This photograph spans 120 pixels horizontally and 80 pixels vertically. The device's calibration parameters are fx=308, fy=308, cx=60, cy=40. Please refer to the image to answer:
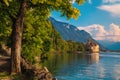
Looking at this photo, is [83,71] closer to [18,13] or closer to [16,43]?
[16,43]

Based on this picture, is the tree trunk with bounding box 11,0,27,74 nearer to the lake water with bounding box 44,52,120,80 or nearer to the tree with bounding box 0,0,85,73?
the tree with bounding box 0,0,85,73

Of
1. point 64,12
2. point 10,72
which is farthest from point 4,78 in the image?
point 64,12

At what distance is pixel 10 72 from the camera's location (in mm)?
33594

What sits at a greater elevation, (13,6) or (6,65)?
(13,6)

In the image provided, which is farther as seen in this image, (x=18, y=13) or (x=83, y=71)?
(x=83, y=71)

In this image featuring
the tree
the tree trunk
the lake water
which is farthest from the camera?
the lake water

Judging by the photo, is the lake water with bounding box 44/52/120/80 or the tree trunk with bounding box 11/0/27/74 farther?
the lake water with bounding box 44/52/120/80

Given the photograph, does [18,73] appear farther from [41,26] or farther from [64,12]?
[41,26]

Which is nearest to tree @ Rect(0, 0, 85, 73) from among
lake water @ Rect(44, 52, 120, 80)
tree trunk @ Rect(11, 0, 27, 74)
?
tree trunk @ Rect(11, 0, 27, 74)

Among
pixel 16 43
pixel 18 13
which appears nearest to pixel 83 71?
pixel 16 43

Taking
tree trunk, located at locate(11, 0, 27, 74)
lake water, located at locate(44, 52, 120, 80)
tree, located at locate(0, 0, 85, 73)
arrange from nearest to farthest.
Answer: tree, located at locate(0, 0, 85, 73)
tree trunk, located at locate(11, 0, 27, 74)
lake water, located at locate(44, 52, 120, 80)

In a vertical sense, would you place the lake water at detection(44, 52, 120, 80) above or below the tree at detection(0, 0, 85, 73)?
below

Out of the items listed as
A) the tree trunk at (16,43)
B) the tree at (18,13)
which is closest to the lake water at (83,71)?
the tree trunk at (16,43)

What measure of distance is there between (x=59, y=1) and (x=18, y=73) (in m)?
8.98
